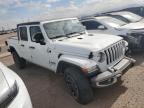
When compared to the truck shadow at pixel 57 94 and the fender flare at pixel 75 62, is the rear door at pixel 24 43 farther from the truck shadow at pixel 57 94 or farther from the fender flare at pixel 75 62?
the fender flare at pixel 75 62

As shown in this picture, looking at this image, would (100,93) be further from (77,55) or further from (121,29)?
(121,29)

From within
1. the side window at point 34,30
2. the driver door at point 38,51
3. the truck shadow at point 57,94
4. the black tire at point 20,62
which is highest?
the side window at point 34,30

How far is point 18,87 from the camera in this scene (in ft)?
8.70

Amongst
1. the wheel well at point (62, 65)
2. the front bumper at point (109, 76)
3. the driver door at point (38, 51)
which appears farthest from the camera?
the driver door at point (38, 51)

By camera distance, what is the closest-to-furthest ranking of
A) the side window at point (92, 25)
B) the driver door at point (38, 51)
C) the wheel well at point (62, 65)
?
the wheel well at point (62, 65) → the driver door at point (38, 51) → the side window at point (92, 25)

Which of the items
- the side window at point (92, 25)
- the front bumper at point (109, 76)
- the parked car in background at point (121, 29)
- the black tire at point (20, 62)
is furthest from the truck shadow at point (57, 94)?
the side window at point (92, 25)

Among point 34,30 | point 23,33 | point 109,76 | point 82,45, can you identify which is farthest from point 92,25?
point 109,76

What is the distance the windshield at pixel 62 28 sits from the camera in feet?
17.0

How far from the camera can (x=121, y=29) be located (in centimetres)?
721

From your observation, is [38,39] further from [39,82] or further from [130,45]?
[130,45]

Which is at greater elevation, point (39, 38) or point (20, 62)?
point (39, 38)

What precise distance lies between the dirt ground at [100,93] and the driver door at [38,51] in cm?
64

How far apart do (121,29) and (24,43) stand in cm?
367

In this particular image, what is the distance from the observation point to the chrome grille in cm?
419
